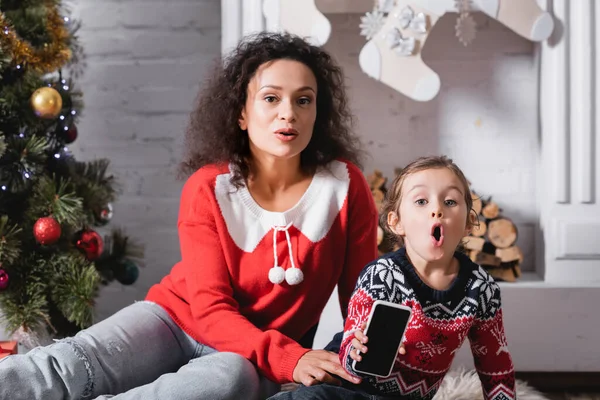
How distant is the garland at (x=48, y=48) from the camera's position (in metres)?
1.63

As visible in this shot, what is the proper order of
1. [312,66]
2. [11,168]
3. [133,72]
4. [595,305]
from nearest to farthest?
[312,66] → [11,168] → [595,305] → [133,72]

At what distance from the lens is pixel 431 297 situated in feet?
3.70

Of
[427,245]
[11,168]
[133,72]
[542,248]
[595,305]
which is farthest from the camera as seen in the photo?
[133,72]

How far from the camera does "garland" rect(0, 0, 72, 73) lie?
1.63m

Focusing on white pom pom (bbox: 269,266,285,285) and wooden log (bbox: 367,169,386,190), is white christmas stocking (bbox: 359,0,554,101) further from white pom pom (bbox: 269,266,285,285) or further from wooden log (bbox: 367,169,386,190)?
white pom pom (bbox: 269,266,285,285)

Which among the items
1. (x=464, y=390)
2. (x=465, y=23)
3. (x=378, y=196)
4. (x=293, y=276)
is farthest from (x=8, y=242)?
(x=465, y=23)

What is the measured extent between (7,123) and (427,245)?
1072mm

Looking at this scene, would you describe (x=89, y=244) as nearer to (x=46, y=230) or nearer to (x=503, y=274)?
(x=46, y=230)

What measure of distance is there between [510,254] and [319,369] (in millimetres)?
967

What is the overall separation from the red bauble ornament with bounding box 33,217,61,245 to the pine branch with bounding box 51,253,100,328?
70 mm

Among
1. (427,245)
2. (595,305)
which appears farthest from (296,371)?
(595,305)

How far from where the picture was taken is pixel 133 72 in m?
2.23

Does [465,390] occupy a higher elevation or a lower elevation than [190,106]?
lower

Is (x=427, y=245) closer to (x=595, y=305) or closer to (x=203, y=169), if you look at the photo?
(x=203, y=169)
